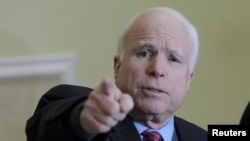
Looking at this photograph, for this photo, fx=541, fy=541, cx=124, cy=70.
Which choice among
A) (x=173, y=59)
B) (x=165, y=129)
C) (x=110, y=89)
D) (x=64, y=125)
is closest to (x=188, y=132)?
(x=165, y=129)

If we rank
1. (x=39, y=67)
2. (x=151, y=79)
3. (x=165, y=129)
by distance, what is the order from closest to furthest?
(x=151, y=79)
(x=165, y=129)
(x=39, y=67)

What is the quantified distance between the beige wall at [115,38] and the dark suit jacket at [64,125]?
543mm

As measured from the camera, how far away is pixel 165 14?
4.37 ft

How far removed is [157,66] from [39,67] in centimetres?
76

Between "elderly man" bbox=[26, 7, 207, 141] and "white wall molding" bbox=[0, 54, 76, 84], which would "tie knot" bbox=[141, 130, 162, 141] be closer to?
"elderly man" bbox=[26, 7, 207, 141]

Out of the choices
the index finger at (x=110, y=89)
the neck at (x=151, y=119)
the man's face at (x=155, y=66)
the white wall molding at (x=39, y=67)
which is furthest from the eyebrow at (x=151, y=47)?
the white wall molding at (x=39, y=67)

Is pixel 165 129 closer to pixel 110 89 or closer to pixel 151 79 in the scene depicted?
pixel 151 79

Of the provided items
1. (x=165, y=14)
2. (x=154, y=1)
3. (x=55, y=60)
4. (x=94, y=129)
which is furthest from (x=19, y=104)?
(x=94, y=129)

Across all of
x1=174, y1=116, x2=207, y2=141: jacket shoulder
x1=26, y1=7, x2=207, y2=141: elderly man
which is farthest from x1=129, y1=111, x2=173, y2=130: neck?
x1=174, y1=116, x2=207, y2=141: jacket shoulder

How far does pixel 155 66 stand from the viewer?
1.23 meters

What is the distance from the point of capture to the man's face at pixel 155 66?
4.02 ft

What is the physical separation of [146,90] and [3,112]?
0.83m

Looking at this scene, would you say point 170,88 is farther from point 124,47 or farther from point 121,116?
point 121,116

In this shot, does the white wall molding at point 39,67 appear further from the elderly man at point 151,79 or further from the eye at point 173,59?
the eye at point 173,59
